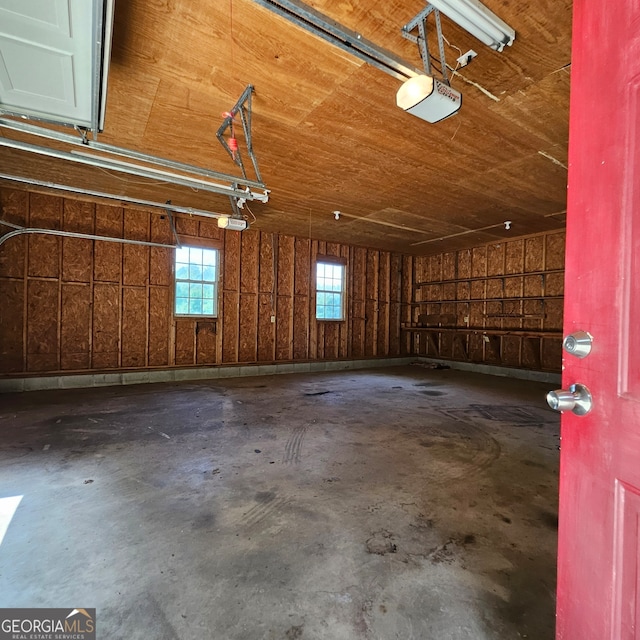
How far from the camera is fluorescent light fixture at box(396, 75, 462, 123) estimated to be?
193 centimetres

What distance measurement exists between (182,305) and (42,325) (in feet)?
7.02

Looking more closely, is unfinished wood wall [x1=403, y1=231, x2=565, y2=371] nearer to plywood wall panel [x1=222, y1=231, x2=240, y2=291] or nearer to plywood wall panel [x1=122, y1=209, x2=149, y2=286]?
plywood wall panel [x1=222, y1=231, x2=240, y2=291]

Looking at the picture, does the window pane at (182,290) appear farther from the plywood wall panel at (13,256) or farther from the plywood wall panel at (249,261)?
the plywood wall panel at (13,256)

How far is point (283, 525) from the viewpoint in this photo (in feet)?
6.31

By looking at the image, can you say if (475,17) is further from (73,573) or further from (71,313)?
(71,313)

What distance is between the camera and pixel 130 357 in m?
6.00

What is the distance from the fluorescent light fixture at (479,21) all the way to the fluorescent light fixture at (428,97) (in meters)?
0.27

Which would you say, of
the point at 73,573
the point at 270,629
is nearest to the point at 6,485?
the point at 73,573

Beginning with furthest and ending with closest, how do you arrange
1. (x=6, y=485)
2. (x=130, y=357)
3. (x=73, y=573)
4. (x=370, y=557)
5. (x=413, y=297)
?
(x=413, y=297) < (x=130, y=357) < (x=6, y=485) < (x=370, y=557) < (x=73, y=573)

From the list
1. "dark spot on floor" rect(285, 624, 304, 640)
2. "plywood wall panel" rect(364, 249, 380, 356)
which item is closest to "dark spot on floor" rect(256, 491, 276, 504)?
"dark spot on floor" rect(285, 624, 304, 640)

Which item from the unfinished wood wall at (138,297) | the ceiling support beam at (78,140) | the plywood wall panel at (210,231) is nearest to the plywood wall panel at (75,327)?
the unfinished wood wall at (138,297)

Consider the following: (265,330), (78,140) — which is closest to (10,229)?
(78,140)

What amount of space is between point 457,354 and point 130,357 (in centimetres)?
747

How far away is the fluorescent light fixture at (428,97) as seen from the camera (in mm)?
1934
